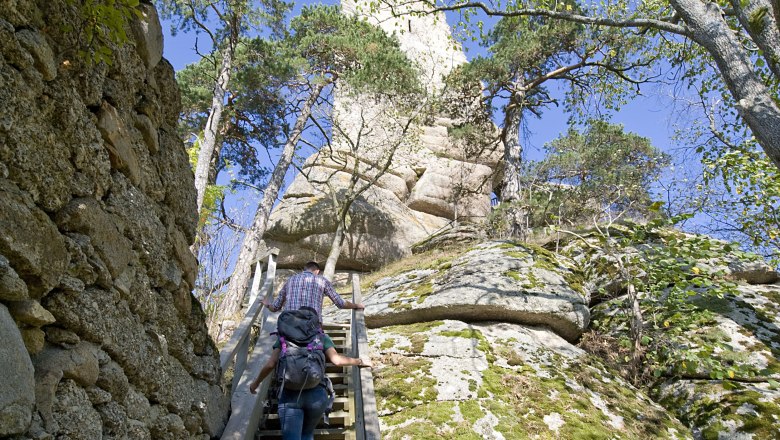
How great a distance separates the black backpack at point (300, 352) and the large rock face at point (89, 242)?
0.77 metres

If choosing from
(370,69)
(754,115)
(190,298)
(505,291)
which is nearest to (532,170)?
(370,69)

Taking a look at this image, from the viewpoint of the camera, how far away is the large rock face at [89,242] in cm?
152

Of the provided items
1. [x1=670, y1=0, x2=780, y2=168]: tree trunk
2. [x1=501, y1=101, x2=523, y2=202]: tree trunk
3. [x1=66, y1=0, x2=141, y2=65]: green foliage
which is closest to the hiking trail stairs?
[x1=66, y1=0, x2=141, y2=65]: green foliage

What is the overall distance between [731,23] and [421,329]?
6.82 m

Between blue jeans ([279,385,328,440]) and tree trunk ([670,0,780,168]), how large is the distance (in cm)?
474

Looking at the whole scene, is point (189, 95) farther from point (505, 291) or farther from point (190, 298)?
point (190, 298)

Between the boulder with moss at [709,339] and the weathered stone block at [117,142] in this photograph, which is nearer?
the weathered stone block at [117,142]

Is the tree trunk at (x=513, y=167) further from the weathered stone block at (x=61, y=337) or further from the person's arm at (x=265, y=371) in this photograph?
the weathered stone block at (x=61, y=337)

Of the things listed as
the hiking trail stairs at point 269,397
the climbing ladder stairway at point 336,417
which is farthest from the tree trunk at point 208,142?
the climbing ladder stairway at point 336,417

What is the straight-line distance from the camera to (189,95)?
14.6 m

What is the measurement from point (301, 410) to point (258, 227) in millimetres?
10363

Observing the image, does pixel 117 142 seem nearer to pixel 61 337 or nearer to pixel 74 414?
pixel 61 337

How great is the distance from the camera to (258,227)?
13648mm

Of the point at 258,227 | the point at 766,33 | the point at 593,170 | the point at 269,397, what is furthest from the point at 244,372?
the point at 593,170
